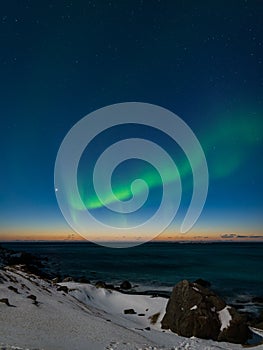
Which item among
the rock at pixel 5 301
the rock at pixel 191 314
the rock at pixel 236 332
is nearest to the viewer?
the rock at pixel 5 301

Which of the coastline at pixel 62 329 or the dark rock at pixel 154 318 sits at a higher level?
the coastline at pixel 62 329

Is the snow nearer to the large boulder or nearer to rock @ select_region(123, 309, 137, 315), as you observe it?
the large boulder

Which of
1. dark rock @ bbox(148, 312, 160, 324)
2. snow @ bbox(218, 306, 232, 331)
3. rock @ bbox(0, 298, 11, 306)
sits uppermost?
rock @ bbox(0, 298, 11, 306)

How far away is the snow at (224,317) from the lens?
20.5 meters

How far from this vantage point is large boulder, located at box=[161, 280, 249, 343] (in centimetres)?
2020

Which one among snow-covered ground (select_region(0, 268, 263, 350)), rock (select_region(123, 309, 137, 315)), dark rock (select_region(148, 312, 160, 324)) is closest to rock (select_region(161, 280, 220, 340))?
snow-covered ground (select_region(0, 268, 263, 350))

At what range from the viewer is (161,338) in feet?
60.7

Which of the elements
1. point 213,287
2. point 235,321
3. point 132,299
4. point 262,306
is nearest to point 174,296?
point 235,321

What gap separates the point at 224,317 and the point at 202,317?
1611 millimetres

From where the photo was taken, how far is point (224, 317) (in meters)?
21.1

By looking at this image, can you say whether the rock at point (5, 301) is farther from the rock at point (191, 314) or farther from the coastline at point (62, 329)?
the rock at point (191, 314)

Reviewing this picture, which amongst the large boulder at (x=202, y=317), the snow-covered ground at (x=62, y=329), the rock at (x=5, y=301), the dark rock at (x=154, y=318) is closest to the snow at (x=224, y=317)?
the large boulder at (x=202, y=317)

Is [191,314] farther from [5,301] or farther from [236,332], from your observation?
[5,301]

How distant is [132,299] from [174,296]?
888 centimetres
